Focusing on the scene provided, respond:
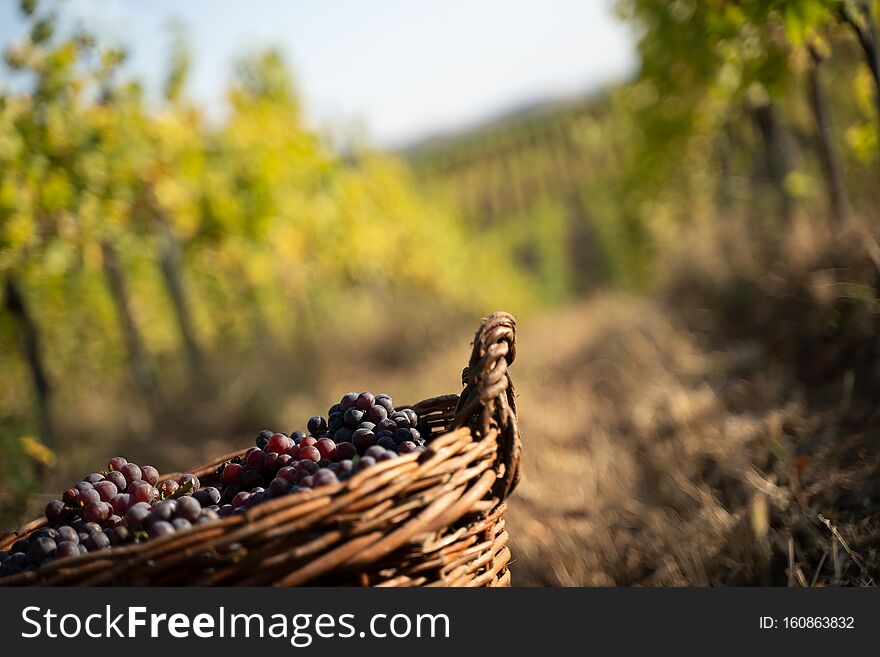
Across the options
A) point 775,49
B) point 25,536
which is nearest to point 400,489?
point 25,536

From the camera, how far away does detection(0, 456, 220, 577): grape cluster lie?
1268 millimetres

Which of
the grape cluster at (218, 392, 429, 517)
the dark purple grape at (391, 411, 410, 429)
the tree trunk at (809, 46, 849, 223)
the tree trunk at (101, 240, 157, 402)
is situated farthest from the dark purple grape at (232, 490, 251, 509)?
the tree trunk at (101, 240, 157, 402)

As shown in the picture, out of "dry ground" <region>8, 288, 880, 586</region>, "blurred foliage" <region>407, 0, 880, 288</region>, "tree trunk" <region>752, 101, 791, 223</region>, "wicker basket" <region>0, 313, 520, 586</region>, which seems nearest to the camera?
"wicker basket" <region>0, 313, 520, 586</region>

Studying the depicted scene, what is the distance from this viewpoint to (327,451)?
1.46 meters

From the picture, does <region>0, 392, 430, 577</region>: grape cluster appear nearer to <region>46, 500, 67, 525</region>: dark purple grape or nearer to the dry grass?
<region>46, 500, 67, 525</region>: dark purple grape

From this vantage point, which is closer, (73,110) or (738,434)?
(738,434)

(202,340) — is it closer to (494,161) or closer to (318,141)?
(318,141)

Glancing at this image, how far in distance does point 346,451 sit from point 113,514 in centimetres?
45

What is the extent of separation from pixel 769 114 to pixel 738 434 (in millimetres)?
4441

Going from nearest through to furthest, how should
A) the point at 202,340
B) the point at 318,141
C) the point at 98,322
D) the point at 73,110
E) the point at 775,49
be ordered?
the point at 775,49
the point at 73,110
the point at 318,141
the point at 98,322
the point at 202,340

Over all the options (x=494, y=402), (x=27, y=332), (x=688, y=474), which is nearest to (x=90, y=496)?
(x=494, y=402)

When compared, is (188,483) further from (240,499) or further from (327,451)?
(327,451)

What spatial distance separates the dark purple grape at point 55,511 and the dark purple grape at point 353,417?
573 mm

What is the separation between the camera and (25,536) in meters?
1.46
